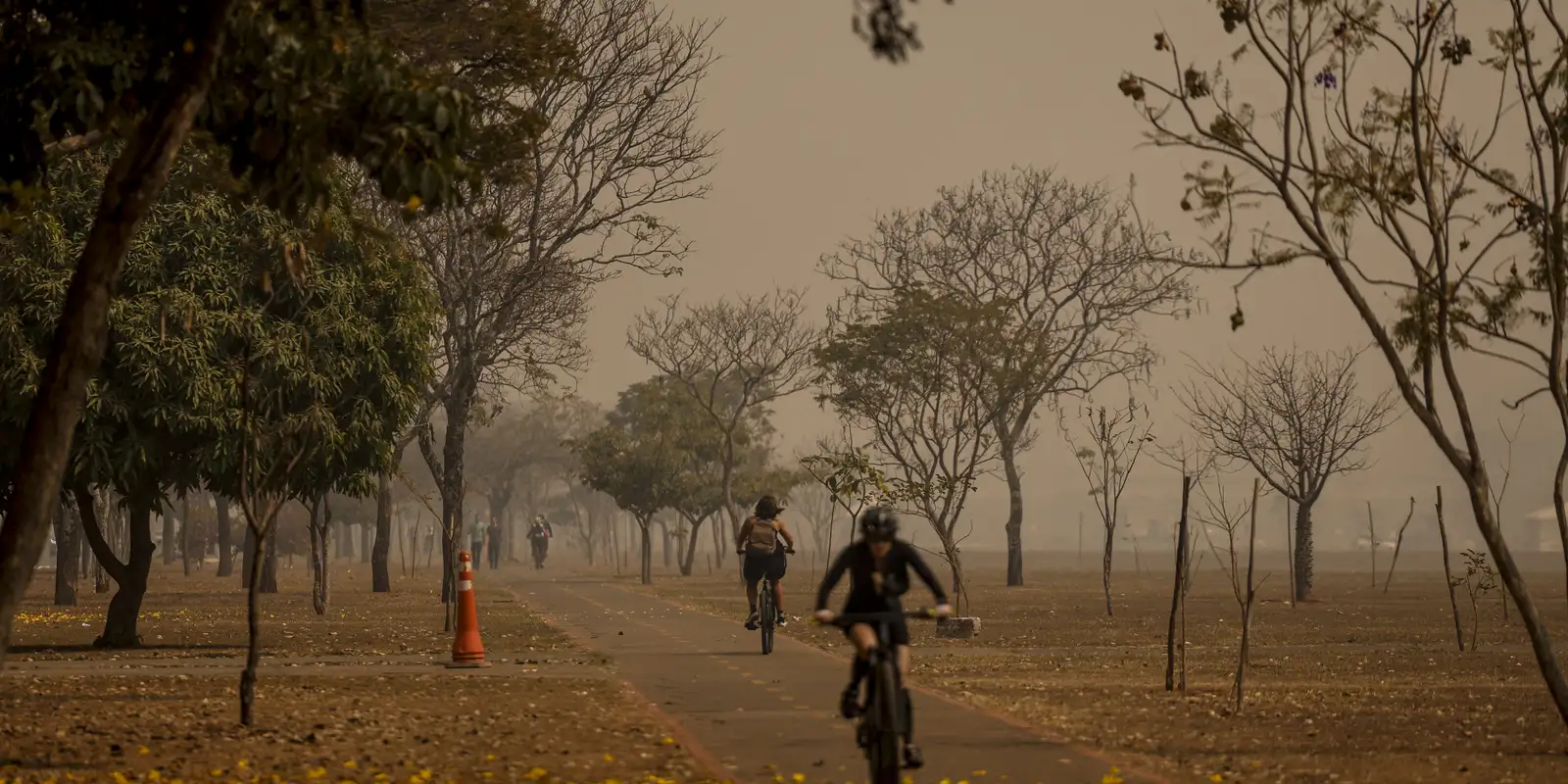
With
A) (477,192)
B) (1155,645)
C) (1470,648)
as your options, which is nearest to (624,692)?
(477,192)

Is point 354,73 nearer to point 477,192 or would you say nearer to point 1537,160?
point 477,192

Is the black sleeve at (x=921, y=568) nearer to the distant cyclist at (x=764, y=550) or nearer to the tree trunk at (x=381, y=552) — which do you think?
the distant cyclist at (x=764, y=550)

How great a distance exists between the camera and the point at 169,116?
10953 millimetres

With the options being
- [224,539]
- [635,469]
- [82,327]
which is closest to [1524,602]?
[82,327]

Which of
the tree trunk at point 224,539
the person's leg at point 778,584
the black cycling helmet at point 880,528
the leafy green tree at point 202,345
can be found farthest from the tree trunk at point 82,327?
the tree trunk at point 224,539

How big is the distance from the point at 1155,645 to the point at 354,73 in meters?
17.9

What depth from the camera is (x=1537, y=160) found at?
14.7m

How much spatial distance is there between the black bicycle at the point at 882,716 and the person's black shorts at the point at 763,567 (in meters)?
11.9

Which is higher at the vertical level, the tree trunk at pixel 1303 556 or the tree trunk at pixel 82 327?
the tree trunk at pixel 82 327

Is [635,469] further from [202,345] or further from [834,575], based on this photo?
[834,575]

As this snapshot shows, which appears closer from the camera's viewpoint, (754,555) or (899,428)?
(754,555)

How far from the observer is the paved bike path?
1213 cm

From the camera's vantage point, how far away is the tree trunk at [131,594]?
2397 centimetres

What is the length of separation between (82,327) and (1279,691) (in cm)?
1238
